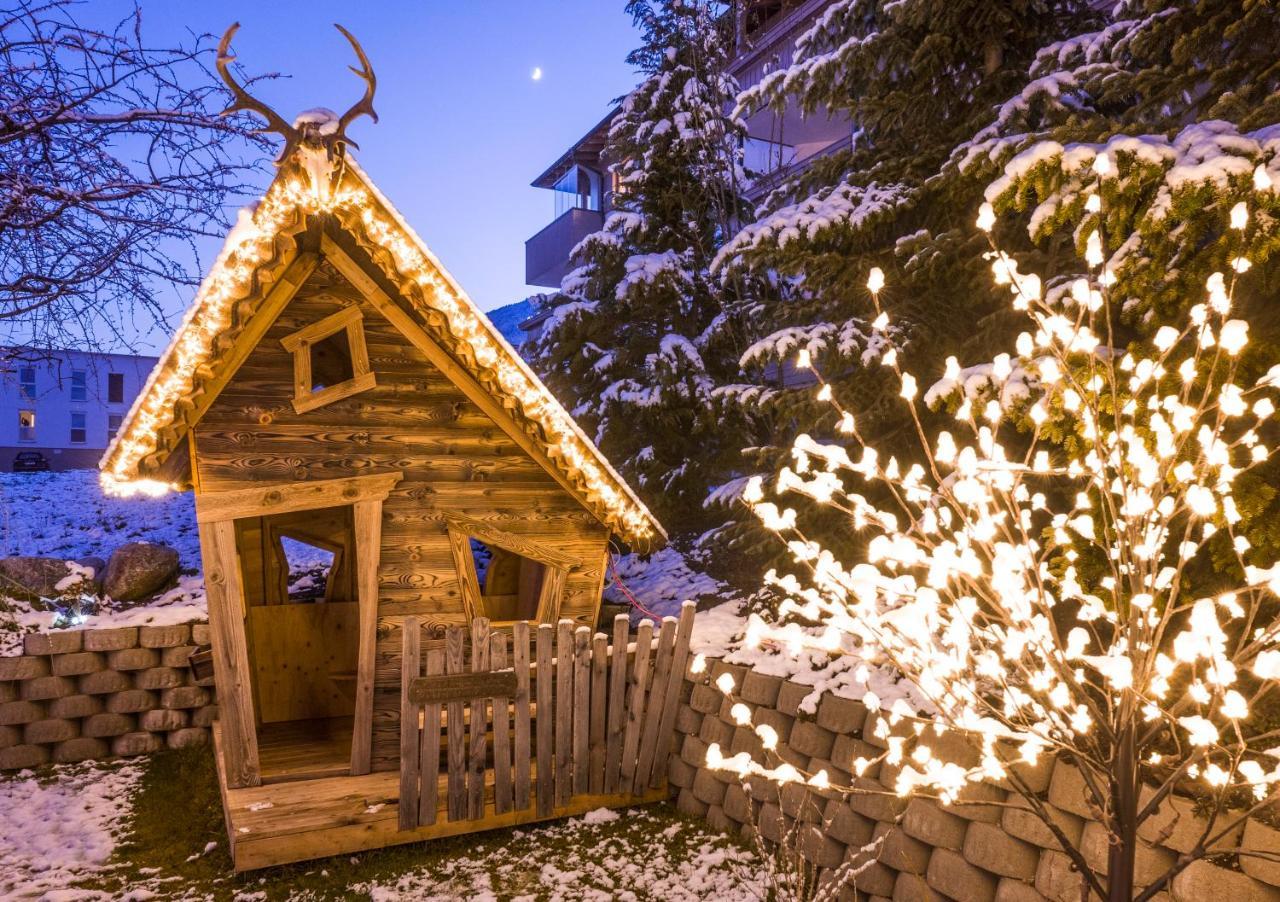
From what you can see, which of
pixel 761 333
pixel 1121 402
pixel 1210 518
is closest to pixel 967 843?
pixel 1210 518

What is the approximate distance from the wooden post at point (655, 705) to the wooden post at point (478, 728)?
125cm

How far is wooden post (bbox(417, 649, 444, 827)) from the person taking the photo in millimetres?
5285

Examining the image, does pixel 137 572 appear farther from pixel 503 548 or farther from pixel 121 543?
pixel 503 548

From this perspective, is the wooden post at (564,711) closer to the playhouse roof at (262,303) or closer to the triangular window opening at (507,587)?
the playhouse roof at (262,303)

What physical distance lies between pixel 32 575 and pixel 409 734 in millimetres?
7570

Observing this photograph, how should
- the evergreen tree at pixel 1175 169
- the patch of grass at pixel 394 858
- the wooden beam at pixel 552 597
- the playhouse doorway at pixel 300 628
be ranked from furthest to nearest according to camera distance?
the playhouse doorway at pixel 300 628 < the wooden beam at pixel 552 597 < the patch of grass at pixel 394 858 < the evergreen tree at pixel 1175 169

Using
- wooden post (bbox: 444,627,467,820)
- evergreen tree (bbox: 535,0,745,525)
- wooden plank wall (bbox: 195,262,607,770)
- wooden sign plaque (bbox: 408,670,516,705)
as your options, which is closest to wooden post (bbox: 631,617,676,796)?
wooden plank wall (bbox: 195,262,607,770)

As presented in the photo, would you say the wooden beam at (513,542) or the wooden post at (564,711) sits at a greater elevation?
the wooden beam at (513,542)

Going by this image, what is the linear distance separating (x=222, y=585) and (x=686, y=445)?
22.9 ft

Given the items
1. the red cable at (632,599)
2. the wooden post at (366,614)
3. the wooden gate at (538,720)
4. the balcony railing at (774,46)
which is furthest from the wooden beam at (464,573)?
the balcony railing at (774,46)

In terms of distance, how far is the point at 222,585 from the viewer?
5301 millimetres

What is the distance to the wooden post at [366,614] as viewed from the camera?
5.74m

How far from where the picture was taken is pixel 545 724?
559 centimetres

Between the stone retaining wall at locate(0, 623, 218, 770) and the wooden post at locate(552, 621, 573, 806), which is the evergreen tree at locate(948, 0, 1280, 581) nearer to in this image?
the wooden post at locate(552, 621, 573, 806)
